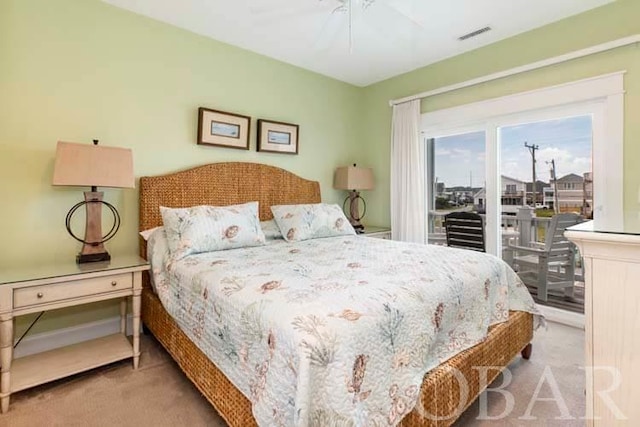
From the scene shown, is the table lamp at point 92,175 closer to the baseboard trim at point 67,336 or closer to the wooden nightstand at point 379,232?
the baseboard trim at point 67,336

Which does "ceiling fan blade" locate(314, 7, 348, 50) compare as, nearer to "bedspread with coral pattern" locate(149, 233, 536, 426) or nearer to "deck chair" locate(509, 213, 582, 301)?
"bedspread with coral pattern" locate(149, 233, 536, 426)

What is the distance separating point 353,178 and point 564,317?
242cm

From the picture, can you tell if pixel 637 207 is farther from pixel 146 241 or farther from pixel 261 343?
pixel 146 241

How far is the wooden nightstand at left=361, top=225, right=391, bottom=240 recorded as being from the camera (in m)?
3.83

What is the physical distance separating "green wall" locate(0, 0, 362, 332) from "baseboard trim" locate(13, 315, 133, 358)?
5 centimetres

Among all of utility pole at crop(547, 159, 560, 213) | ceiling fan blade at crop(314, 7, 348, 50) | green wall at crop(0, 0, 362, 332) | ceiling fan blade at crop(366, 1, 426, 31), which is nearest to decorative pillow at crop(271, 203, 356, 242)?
green wall at crop(0, 0, 362, 332)

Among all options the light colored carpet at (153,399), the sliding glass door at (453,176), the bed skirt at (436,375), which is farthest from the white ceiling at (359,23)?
the light colored carpet at (153,399)

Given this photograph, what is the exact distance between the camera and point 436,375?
1390 mm

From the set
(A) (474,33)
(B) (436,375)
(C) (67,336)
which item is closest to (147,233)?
(C) (67,336)

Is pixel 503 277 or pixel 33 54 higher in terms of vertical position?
pixel 33 54

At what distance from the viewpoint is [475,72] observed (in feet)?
10.8

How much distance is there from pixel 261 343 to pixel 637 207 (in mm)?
2888

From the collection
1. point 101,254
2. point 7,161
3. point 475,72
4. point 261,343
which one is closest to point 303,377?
point 261,343

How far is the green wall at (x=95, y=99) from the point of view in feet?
7.23
